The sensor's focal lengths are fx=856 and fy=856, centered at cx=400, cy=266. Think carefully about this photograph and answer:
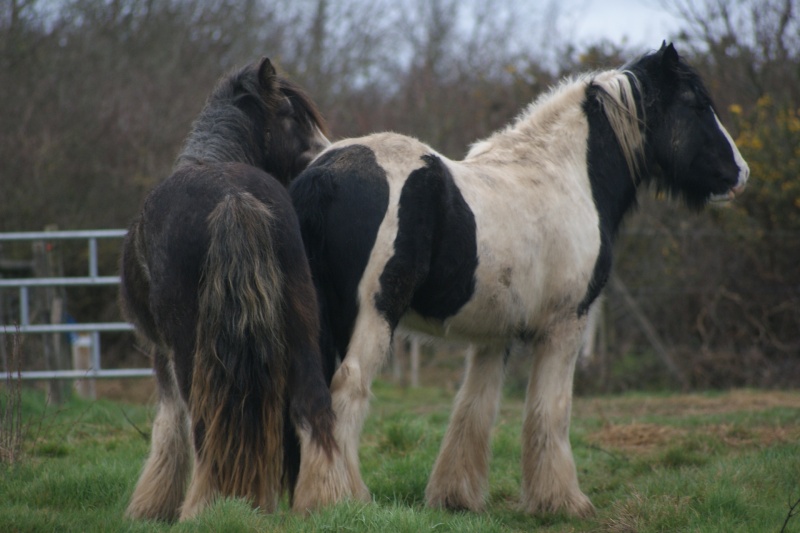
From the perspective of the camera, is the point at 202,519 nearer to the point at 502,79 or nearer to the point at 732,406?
the point at 732,406

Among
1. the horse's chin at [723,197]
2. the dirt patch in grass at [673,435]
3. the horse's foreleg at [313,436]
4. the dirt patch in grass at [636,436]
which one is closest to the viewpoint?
the horse's foreleg at [313,436]

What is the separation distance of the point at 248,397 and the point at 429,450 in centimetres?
253

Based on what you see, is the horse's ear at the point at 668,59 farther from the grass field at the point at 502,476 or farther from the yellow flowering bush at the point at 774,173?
the yellow flowering bush at the point at 774,173

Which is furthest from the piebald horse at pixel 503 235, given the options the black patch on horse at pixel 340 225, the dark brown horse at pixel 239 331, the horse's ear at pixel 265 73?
the horse's ear at pixel 265 73

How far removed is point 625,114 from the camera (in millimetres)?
5434

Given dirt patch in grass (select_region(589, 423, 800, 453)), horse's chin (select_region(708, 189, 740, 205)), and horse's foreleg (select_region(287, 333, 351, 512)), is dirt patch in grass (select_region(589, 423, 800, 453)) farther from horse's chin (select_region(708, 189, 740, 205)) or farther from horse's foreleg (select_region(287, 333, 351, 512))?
horse's foreleg (select_region(287, 333, 351, 512))

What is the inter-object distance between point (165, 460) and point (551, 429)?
211 cm

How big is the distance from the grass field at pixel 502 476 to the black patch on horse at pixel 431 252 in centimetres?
102

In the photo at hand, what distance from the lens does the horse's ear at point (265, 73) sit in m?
4.89

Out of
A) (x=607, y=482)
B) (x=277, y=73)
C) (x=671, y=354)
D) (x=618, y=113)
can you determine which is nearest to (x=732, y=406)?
(x=671, y=354)

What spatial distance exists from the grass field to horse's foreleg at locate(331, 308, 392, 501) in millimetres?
268

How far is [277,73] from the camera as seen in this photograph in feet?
17.0

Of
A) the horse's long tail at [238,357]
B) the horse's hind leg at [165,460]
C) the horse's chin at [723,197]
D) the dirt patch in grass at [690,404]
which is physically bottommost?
the dirt patch in grass at [690,404]

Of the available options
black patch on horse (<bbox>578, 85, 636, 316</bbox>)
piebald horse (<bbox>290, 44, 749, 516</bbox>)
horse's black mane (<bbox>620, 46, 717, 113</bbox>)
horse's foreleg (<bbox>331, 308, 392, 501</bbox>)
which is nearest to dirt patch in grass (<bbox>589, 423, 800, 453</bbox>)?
piebald horse (<bbox>290, 44, 749, 516</bbox>)
